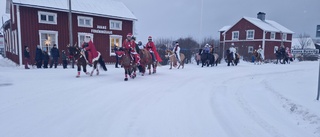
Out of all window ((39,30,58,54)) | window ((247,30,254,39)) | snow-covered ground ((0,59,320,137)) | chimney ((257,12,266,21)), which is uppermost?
chimney ((257,12,266,21))

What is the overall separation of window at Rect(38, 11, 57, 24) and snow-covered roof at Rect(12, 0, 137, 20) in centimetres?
61

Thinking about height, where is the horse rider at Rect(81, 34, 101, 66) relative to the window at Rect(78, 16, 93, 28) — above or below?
below

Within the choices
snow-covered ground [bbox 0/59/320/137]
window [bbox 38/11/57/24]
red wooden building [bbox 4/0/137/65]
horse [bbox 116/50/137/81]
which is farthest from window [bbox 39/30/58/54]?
snow-covered ground [bbox 0/59/320/137]

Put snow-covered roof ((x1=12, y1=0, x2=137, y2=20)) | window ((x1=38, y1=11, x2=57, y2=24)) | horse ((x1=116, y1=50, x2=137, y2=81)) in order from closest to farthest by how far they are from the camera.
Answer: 1. horse ((x1=116, y1=50, x2=137, y2=81))
2. snow-covered roof ((x1=12, y1=0, x2=137, y2=20))
3. window ((x1=38, y1=11, x2=57, y2=24))

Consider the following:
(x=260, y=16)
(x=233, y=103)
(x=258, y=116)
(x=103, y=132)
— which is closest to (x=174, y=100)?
(x=233, y=103)

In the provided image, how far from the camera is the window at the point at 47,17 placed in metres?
18.7

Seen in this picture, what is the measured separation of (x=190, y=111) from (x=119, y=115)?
1724mm

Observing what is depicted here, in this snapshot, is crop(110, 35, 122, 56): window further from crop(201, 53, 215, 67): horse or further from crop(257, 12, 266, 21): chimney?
crop(257, 12, 266, 21): chimney

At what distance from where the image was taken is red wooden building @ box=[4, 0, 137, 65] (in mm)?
18094

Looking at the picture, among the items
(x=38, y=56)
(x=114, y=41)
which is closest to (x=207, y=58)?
(x=114, y=41)

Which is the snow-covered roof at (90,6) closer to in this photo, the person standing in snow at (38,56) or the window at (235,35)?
the person standing in snow at (38,56)

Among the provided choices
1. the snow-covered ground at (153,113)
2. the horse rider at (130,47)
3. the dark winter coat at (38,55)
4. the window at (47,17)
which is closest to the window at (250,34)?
the window at (47,17)

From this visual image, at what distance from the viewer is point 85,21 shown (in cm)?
2131

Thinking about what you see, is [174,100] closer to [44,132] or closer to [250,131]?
[250,131]
